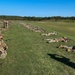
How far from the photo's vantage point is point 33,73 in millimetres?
12805

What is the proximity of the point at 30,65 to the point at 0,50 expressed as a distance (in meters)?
3.25

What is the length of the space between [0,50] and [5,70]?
3.49 m

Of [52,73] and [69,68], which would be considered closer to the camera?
[52,73]

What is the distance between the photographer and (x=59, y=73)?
12.9 metres

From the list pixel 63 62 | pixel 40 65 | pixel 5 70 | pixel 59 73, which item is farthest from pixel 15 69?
pixel 63 62

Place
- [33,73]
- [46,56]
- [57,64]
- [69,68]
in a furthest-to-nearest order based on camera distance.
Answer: [46,56], [57,64], [69,68], [33,73]

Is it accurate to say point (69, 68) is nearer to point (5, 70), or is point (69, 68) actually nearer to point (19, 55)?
point (5, 70)

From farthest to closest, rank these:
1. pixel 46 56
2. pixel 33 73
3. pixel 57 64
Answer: pixel 46 56
pixel 57 64
pixel 33 73

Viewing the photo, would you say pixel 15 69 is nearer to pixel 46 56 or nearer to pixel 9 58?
pixel 9 58

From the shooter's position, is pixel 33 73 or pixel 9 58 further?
pixel 9 58

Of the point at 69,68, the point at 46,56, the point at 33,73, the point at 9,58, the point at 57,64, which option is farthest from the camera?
the point at 46,56

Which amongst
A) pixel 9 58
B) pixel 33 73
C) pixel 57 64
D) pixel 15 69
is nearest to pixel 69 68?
pixel 57 64

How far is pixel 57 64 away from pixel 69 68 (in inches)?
48.8

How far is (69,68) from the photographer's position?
45.6ft
